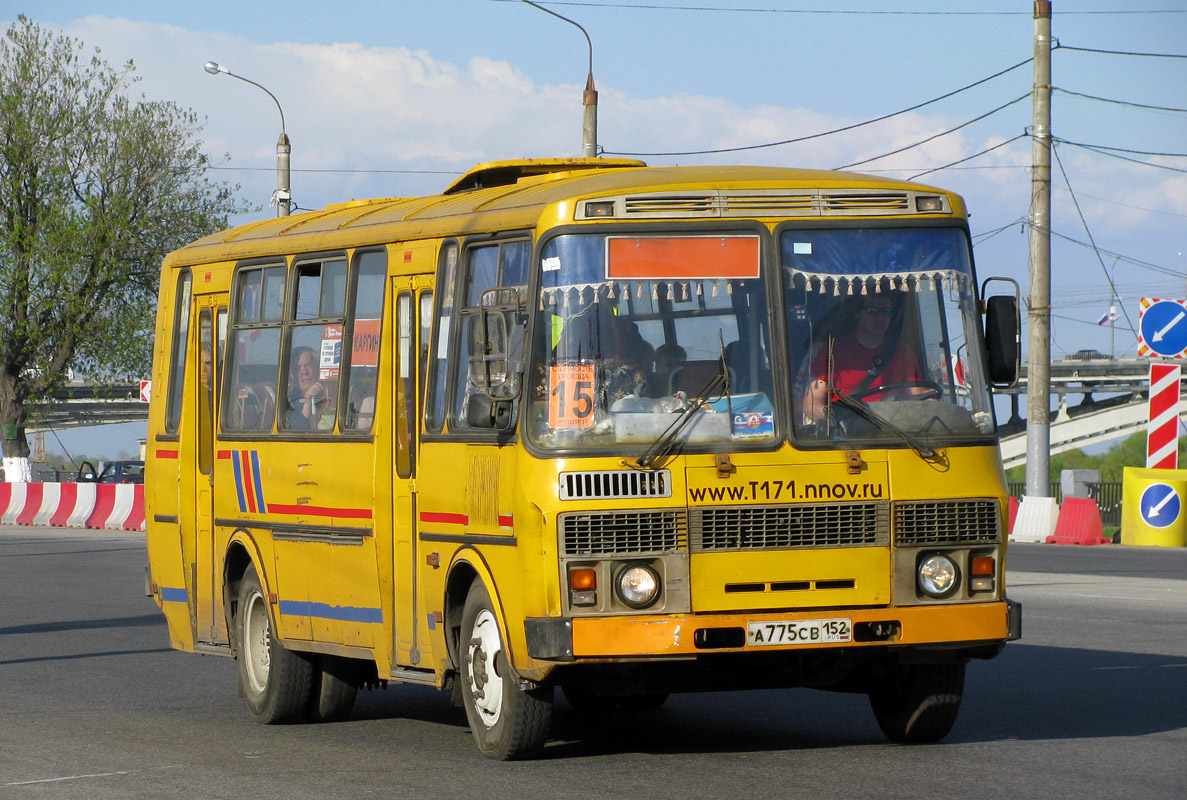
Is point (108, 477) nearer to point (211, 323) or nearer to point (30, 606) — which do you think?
point (30, 606)

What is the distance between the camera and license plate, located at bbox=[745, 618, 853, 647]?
8172 mm

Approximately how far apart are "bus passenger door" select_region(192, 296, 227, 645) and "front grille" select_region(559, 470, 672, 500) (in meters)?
4.15

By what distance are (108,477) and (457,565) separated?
38051 mm

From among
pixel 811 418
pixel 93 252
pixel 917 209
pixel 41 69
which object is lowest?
pixel 811 418

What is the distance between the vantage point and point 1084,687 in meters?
11.3

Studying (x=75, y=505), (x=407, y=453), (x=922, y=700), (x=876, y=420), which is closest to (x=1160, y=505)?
(x=922, y=700)

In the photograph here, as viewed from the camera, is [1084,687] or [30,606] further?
[30,606]

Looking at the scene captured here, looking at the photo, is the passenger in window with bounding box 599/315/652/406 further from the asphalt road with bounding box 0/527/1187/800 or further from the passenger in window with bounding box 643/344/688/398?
the asphalt road with bounding box 0/527/1187/800

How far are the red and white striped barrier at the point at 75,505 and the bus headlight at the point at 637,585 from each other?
92.2ft

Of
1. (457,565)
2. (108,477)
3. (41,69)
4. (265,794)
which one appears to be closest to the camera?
(265,794)

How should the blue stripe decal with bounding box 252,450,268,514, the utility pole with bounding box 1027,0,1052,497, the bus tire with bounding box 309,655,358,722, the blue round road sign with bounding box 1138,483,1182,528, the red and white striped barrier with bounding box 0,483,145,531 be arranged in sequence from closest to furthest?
1. the bus tire with bounding box 309,655,358,722
2. the blue stripe decal with bounding box 252,450,268,514
3. the blue round road sign with bounding box 1138,483,1182,528
4. the utility pole with bounding box 1027,0,1052,497
5. the red and white striped barrier with bounding box 0,483,145,531

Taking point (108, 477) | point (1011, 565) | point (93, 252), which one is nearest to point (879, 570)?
point (1011, 565)

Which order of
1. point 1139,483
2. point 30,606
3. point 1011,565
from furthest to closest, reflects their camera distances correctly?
point 1139,483 → point 1011,565 → point 30,606

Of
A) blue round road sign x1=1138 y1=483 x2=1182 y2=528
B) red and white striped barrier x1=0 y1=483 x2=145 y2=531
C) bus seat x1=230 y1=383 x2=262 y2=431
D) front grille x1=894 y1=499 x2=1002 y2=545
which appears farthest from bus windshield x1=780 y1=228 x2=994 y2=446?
red and white striped barrier x1=0 y1=483 x2=145 y2=531
